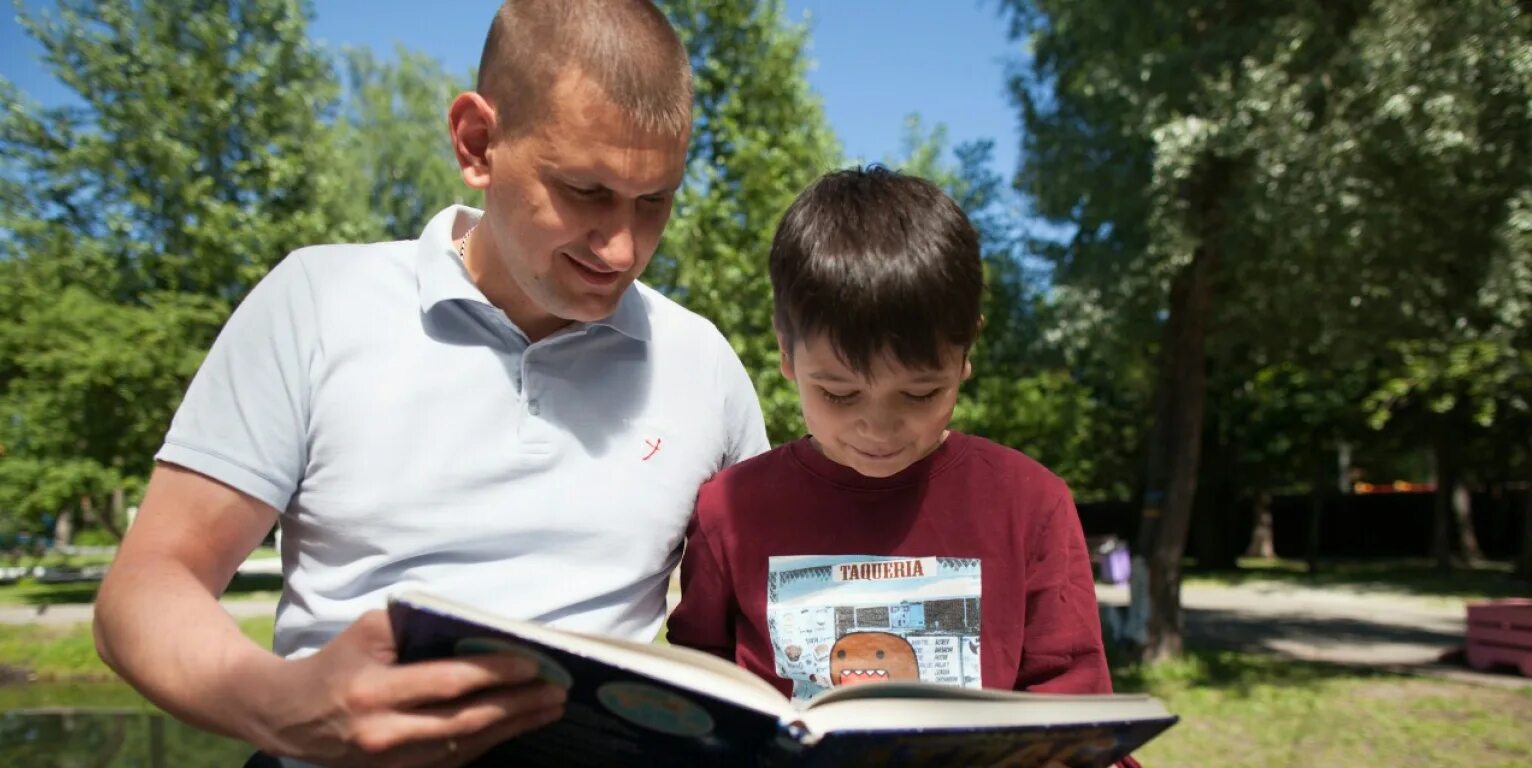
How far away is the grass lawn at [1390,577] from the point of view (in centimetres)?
1820

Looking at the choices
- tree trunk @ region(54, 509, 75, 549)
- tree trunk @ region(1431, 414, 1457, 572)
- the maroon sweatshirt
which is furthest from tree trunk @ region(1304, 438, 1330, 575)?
the maroon sweatshirt

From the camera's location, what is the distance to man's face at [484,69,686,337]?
1572mm

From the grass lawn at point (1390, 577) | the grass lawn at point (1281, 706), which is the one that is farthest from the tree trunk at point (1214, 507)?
the grass lawn at point (1281, 706)

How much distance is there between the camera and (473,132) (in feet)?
5.60

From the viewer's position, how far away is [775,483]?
5.59 ft

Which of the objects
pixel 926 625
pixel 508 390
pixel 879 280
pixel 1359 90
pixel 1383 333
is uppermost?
pixel 1359 90

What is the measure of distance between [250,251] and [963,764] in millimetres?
15319

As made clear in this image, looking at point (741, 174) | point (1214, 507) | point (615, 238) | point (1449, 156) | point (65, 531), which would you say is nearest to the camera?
point (615, 238)

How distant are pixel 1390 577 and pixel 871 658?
23410 millimetres

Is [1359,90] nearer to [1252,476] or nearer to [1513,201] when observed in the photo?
[1513,201]

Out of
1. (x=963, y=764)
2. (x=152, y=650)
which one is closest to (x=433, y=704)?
(x=152, y=650)

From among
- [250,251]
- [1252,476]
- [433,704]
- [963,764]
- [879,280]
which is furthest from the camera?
[1252,476]

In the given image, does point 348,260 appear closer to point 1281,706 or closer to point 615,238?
point 615,238

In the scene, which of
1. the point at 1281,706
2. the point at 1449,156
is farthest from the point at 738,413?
the point at 1281,706
